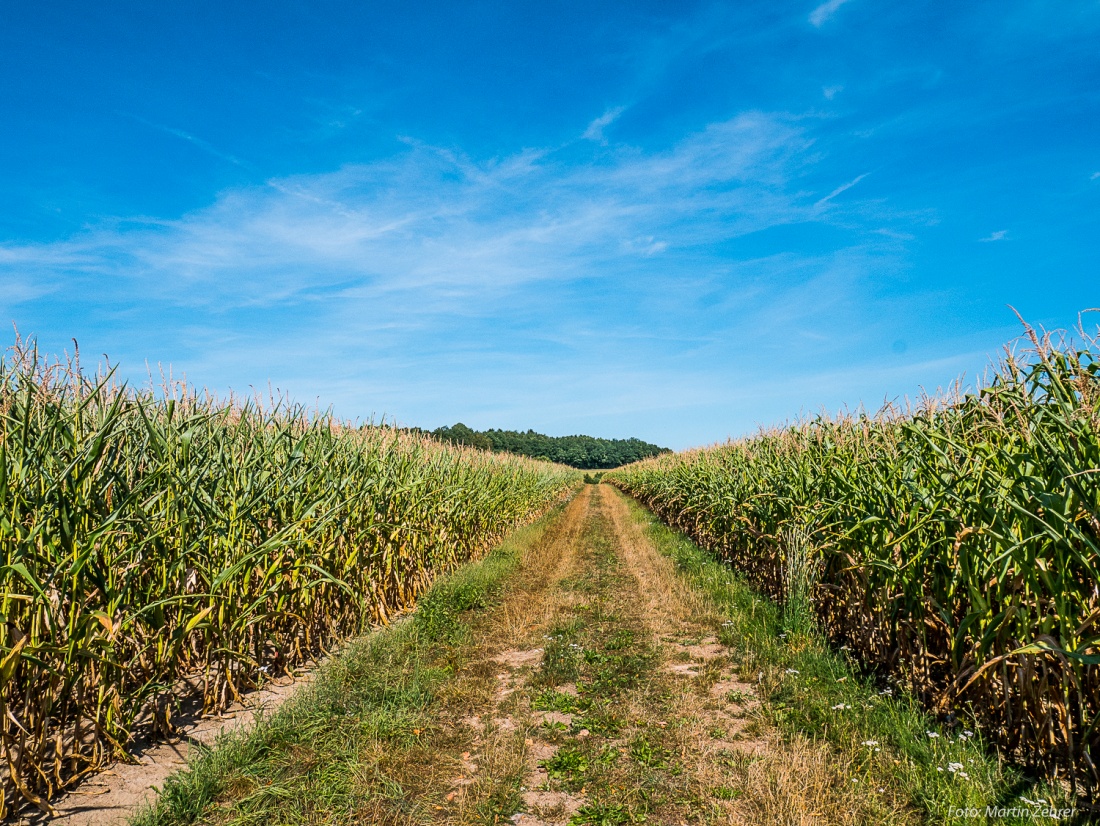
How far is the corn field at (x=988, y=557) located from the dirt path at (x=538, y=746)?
1.27 metres

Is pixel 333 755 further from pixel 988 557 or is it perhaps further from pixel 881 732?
pixel 988 557

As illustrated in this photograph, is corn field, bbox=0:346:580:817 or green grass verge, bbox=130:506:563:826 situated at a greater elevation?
corn field, bbox=0:346:580:817

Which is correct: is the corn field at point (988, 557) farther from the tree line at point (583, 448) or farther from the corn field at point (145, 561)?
the tree line at point (583, 448)

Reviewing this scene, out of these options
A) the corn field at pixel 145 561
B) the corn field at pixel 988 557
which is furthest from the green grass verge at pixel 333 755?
the corn field at pixel 988 557

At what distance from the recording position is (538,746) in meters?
4.43

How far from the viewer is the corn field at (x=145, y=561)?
3.44m

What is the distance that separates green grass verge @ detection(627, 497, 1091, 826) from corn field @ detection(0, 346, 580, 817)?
4031 mm

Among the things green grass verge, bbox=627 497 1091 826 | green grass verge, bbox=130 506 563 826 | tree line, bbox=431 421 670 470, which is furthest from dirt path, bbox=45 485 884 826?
tree line, bbox=431 421 670 470

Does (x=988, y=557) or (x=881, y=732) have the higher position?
(x=988, y=557)

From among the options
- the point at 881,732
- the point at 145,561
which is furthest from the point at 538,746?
the point at 145,561

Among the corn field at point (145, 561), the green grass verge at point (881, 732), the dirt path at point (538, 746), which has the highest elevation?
the corn field at point (145, 561)

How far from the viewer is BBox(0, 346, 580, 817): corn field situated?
135 inches

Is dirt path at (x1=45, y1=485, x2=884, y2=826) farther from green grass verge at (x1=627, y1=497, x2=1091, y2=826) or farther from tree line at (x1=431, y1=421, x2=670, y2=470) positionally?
tree line at (x1=431, y1=421, x2=670, y2=470)

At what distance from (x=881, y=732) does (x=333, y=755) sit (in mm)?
3813
